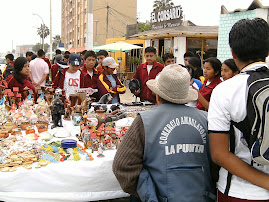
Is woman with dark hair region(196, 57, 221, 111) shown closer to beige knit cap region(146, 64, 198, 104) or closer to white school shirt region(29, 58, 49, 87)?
beige knit cap region(146, 64, 198, 104)

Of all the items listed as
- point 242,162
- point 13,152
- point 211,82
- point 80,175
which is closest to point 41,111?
point 13,152

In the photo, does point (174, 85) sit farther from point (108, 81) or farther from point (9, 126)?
point (108, 81)

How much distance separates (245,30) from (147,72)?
351 centimetres

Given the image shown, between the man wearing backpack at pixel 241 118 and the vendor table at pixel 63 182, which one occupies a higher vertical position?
the man wearing backpack at pixel 241 118

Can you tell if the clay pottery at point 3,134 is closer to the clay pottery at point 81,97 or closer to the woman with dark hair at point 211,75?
the clay pottery at point 81,97

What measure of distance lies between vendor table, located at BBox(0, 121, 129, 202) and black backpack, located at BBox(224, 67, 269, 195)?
4.04 feet

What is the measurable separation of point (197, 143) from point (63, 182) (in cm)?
112

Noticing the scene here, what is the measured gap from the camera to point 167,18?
1623cm

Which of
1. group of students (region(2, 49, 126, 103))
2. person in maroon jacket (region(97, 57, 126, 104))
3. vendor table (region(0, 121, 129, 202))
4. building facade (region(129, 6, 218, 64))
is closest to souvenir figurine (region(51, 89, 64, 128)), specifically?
vendor table (region(0, 121, 129, 202))

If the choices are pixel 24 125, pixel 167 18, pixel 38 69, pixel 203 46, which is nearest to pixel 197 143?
pixel 24 125

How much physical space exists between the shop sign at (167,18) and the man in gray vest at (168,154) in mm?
14551

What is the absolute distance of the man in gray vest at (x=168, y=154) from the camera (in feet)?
4.66

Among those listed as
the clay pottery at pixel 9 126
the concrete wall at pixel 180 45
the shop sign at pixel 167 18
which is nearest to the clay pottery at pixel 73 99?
the clay pottery at pixel 9 126

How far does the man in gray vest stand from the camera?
56.0 inches
